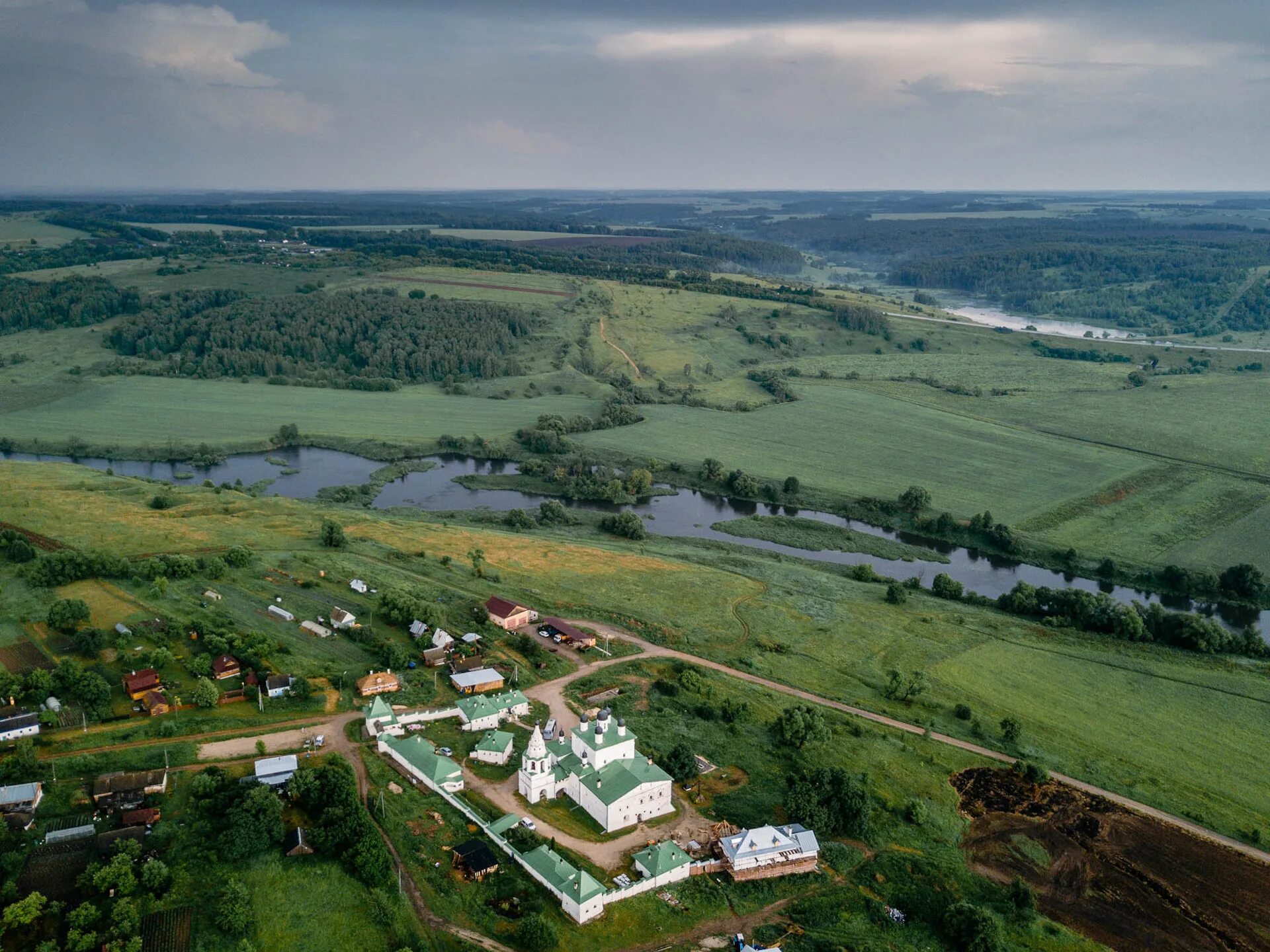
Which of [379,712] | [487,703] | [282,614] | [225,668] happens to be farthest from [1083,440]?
[225,668]

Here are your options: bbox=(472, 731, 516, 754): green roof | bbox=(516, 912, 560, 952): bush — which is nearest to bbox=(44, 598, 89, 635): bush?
bbox=(472, 731, 516, 754): green roof

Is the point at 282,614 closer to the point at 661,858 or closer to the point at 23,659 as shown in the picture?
the point at 23,659

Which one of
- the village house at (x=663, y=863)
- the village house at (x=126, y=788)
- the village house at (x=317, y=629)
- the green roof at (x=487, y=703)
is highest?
the village house at (x=317, y=629)

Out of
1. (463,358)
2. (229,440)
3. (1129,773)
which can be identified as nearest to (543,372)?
(463,358)

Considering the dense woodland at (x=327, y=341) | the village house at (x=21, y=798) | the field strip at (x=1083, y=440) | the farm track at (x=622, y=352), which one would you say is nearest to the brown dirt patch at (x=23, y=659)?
the village house at (x=21, y=798)

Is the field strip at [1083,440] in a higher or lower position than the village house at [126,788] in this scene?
higher

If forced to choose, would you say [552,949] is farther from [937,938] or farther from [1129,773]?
[1129,773]

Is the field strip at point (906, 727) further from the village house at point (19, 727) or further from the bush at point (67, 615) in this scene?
the bush at point (67, 615)
